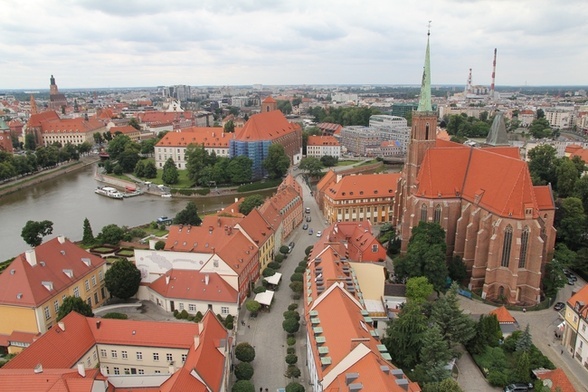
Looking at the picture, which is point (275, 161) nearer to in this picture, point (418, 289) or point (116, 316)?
point (418, 289)

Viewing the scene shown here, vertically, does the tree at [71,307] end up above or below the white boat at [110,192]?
above

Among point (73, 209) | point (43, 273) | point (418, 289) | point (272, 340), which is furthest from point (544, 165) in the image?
point (73, 209)

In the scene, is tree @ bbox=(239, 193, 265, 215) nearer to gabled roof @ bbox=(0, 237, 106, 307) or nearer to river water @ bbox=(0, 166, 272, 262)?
river water @ bbox=(0, 166, 272, 262)

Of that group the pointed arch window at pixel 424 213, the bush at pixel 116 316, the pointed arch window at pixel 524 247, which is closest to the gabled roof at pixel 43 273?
the bush at pixel 116 316

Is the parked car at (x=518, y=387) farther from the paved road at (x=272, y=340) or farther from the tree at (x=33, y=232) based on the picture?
the tree at (x=33, y=232)

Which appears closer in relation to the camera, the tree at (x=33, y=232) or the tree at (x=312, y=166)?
the tree at (x=33, y=232)

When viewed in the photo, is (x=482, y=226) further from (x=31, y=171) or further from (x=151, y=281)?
(x=31, y=171)

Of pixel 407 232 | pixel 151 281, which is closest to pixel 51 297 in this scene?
pixel 151 281
